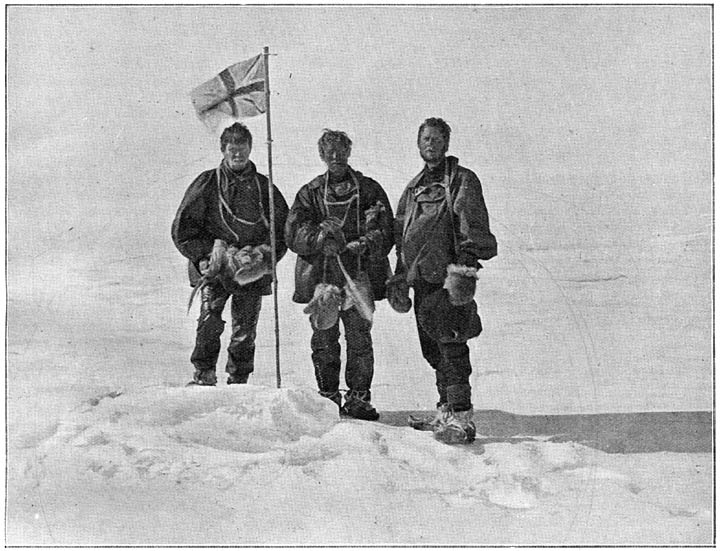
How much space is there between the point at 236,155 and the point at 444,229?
1279 millimetres

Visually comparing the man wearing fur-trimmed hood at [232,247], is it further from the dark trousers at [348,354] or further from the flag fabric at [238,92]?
the dark trousers at [348,354]

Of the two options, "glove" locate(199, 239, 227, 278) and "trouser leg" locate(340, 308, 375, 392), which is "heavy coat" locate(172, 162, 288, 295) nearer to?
"glove" locate(199, 239, 227, 278)

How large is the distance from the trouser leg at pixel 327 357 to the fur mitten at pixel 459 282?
2.27 ft

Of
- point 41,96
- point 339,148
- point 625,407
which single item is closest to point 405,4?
point 339,148

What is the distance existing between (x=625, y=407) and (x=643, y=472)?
0.39 metres

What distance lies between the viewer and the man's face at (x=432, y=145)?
6805 millimetres

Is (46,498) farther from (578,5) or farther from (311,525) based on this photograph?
(578,5)

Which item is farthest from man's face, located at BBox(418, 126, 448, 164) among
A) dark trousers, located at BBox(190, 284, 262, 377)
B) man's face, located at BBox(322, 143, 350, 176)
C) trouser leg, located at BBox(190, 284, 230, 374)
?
trouser leg, located at BBox(190, 284, 230, 374)

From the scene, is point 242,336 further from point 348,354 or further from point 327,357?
point 348,354

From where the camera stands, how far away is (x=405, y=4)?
23.5 feet

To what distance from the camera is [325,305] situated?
22.5ft

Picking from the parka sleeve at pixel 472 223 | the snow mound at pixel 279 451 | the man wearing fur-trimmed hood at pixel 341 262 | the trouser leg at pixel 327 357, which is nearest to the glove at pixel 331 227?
the man wearing fur-trimmed hood at pixel 341 262

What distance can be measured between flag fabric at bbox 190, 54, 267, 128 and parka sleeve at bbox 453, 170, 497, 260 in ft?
4.13

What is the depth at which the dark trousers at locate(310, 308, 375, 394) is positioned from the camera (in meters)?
6.89
